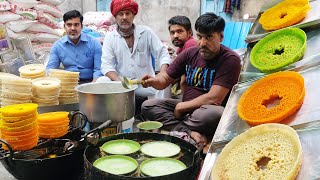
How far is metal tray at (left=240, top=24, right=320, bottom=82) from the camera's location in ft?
6.05

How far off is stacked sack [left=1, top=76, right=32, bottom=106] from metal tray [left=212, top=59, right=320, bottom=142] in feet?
6.06

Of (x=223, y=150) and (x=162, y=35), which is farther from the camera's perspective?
(x=162, y=35)

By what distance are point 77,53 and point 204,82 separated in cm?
206

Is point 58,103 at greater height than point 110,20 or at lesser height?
lesser

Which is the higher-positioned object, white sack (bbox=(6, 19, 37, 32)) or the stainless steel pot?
white sack (bbox=(6, 19, 37, 32))

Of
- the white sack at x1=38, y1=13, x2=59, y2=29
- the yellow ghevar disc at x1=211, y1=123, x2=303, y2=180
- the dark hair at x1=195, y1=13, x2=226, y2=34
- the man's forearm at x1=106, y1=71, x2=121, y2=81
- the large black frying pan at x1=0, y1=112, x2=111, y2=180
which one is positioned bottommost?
the large black frying pan at x1=0, y1=112, x2=111, y2=180

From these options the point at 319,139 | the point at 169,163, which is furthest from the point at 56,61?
the point at 319,139

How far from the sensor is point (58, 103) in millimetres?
3076

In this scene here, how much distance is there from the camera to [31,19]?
17.2 ft

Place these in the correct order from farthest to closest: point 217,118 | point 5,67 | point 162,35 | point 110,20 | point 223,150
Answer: point 162,35 → point 110,20 → point 5,67 → point 217,118 → point 223,150

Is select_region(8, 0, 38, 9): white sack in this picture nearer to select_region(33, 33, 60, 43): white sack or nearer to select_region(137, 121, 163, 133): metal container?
select_region(33, 33, 60, 43): white sack

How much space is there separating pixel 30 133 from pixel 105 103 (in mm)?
588

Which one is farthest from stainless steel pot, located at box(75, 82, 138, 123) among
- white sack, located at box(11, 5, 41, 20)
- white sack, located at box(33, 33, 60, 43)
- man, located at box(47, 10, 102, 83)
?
white sack, located at box(33, 33, 60, 43)

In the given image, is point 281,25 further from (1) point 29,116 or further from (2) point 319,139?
(1) point 29,116
